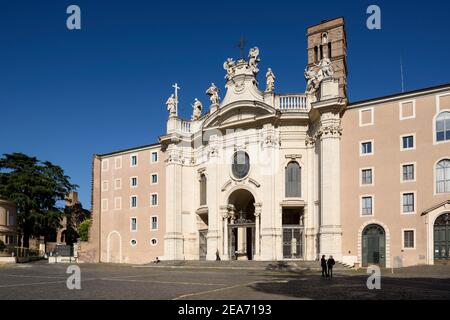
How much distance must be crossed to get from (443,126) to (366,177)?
7.36 m

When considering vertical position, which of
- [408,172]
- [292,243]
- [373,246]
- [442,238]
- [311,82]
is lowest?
[292,243]

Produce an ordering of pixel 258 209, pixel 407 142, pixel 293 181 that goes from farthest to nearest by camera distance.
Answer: pixel 258 209 < pixel 293 181 < pixel 407 142

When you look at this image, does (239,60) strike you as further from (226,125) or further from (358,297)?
(358,297)

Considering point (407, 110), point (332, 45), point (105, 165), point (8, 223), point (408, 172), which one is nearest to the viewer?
point (408, 172)

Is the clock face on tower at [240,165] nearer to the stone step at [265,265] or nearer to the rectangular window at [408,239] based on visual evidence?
the stone step at [265,265]

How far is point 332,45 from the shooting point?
72250 mm

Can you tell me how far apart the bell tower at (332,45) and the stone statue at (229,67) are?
A: 20.9 meters

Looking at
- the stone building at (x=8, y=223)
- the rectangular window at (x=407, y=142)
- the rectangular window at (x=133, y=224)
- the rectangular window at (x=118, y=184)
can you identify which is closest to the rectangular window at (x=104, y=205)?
the rectangular window at (x=118, y=184)

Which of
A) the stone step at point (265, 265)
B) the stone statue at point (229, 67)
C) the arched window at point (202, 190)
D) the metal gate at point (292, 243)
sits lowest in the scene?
the stone step at point (265, 265)

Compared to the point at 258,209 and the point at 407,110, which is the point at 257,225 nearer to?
the point at 258,209

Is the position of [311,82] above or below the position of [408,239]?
above

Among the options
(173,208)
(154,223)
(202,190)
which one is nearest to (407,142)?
(202,190)

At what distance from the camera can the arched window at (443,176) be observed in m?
39.6

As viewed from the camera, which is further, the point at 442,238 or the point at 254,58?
the point at 254,58
